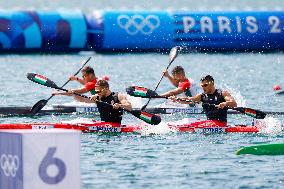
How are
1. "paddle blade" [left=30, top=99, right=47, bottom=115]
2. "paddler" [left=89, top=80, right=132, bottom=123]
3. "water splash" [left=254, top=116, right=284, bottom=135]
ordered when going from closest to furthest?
"paddler" [left=89, top=80, right=132, bottom=123] < "water splash" [left=254, top=116, right=284, bottom=135] < "paddle blade" [left=30, top=99, right=47, bottom=115]

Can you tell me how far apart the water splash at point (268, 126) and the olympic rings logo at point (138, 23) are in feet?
75.3

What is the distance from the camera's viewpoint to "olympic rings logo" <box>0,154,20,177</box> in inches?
572

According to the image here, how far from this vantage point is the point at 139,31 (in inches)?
1873

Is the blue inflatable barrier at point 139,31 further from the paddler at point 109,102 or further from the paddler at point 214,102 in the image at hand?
the paddler at point 214,102

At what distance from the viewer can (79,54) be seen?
159 ft

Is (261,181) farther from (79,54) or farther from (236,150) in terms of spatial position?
(79,54)

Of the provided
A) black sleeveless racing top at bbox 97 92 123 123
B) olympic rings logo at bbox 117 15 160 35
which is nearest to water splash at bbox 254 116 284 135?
black sleeveless racing top at bbox 97 92 123 123

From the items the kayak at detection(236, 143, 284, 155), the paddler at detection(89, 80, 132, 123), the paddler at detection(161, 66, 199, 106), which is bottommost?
the kayak at detection(236, 143, 284, 155)

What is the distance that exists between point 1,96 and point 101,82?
10.7 metres

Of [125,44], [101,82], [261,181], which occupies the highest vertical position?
[125,44]

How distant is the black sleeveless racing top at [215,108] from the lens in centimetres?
2492

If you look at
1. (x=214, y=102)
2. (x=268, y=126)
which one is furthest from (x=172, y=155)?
(x=268, y=126)

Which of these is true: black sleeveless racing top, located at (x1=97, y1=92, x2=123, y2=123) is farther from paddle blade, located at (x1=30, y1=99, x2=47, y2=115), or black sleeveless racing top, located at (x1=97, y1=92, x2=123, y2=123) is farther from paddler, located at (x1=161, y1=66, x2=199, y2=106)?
paddle blade, located at (x1=30, y1=99, x2=47, y2=115)

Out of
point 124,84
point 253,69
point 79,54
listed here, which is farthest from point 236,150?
point 79,54
